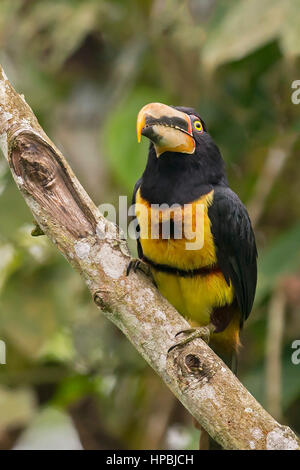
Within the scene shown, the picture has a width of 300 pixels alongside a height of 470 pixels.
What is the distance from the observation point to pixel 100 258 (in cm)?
220

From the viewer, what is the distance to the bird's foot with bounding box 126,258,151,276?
7.41 feet

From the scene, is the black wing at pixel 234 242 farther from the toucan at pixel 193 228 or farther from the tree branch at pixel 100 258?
the tree branch at pixel 100 258

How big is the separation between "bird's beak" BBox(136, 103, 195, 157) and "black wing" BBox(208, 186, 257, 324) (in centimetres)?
24

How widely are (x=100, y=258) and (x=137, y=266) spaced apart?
225mm

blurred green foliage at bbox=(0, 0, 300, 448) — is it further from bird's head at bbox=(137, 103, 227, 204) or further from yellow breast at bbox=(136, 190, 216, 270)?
yellow breast at bbox=(136, 190, 216, 270)

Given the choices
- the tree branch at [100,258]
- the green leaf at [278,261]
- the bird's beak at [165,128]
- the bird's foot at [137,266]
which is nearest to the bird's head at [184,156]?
the bird's beak at [165,128]

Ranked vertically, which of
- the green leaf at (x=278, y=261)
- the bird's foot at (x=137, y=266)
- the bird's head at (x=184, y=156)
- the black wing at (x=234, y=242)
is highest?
the bird's head at (x=184, y=156)

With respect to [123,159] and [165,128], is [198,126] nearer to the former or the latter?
[165,128]

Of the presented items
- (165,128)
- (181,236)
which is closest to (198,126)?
(165,128)

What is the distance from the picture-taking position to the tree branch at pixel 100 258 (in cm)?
206

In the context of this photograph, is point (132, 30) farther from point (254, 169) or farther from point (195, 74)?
point (254, 169)

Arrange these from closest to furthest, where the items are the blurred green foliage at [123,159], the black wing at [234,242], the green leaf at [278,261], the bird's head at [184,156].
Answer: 1. the bird's head at [184,156]
2. the black wing at [234,242]
3. the green leaf at [278,261]
4. the blurred green foliage at [123,159]

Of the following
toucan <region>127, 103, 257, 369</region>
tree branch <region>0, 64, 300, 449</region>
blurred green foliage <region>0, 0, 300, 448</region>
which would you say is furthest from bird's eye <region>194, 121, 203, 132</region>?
tree branch <region>0, 64, 300, 449</region>

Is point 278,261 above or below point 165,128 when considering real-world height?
below
